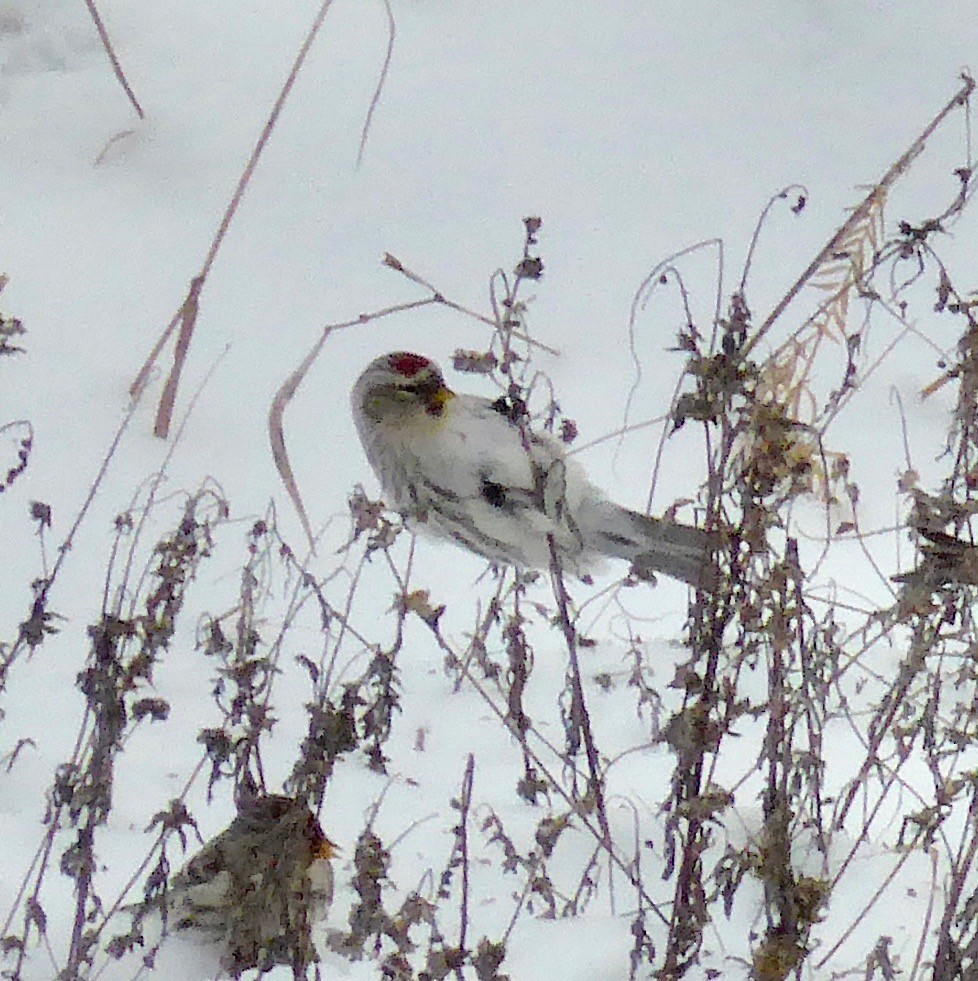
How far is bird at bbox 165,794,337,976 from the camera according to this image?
1.78 metres

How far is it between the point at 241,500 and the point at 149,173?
112 centimetres

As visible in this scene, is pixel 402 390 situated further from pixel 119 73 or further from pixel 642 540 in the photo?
pixel 119 73

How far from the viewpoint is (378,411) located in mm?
3051

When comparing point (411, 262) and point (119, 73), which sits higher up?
point (119, 73)

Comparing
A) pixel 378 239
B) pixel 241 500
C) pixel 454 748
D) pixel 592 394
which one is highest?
pixel 378 239

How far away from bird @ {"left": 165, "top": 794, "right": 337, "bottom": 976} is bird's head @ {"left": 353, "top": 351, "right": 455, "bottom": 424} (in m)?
0.84

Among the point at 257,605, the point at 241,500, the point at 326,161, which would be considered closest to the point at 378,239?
the point at 326,161

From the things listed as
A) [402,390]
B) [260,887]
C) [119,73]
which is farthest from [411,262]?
[260,887]

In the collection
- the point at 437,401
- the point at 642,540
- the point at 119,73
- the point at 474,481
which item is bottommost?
the point at 642,540

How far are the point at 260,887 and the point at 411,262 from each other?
2.77 metres

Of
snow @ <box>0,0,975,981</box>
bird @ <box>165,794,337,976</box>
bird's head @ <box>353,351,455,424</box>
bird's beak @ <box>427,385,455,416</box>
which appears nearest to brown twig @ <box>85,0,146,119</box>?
snow @ <box>0,0,975,981</box>

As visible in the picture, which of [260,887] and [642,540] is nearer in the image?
[260,887]

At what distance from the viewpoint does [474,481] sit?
9.75 ft

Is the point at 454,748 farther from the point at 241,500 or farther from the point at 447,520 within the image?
the point at 241,500
